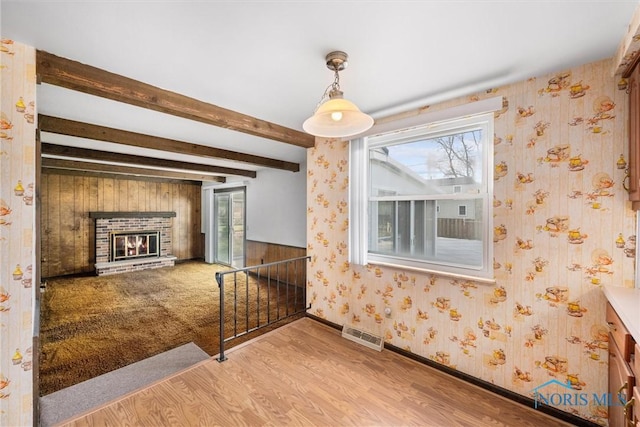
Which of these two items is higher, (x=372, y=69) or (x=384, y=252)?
(x=372, y=69)

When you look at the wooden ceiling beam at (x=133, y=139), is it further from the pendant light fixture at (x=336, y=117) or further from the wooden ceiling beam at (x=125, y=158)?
the pendant light fixture at (x=336, y=117)

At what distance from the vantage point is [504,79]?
1958mm

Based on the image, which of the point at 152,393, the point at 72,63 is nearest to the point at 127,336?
the point at 152,393

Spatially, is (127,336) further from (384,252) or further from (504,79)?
(504,79)

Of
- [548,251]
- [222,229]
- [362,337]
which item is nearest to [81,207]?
[222,229]

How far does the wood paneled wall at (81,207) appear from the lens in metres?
5.62

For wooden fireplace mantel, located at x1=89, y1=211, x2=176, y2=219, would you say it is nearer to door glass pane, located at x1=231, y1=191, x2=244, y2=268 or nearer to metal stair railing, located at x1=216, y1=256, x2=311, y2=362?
door glass pane, located at x1=231, y1=191, x2=244, y2=268

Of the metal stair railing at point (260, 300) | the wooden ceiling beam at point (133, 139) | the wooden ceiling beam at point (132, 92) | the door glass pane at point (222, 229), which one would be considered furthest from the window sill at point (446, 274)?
the door glass pane at point (222, 229)

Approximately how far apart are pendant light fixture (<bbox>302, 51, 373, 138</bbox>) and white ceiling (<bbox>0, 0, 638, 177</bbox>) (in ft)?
0.26

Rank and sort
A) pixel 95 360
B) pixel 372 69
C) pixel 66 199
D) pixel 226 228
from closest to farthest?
pixel 372 69
pixel 95 360
pixel 66 199
pixel 226 228

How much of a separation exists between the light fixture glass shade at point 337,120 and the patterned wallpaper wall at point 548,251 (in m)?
1.20

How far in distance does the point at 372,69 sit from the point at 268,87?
812 mm

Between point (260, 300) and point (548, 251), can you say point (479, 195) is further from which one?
point (260, 300)

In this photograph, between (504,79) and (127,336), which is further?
(127,336)
